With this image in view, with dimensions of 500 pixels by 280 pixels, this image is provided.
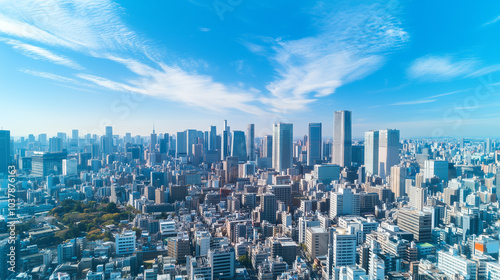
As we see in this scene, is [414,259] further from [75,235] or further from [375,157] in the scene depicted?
[375,157]

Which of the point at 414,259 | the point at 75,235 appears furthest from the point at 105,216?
the point at 414,259

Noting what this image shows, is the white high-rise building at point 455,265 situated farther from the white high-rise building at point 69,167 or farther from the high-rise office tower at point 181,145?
the high-rise office tower at point 181,145

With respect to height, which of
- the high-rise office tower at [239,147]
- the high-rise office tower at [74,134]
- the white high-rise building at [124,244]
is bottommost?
the white high-rise building at [124,244]

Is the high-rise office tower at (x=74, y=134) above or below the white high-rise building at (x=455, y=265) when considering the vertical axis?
above

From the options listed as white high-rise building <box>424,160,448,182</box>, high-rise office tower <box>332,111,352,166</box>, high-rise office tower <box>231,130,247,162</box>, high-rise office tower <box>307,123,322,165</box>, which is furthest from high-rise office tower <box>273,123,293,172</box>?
white high-rise building <box>424,160,448,182</box>

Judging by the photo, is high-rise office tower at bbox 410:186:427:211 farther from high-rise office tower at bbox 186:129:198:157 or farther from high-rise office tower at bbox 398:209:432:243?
high-rise office tower at bbox 186:129:198:157

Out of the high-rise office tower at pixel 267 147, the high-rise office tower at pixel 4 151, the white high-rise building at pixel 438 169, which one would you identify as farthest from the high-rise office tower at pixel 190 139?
the high-rise office tower at pixel 4 151
